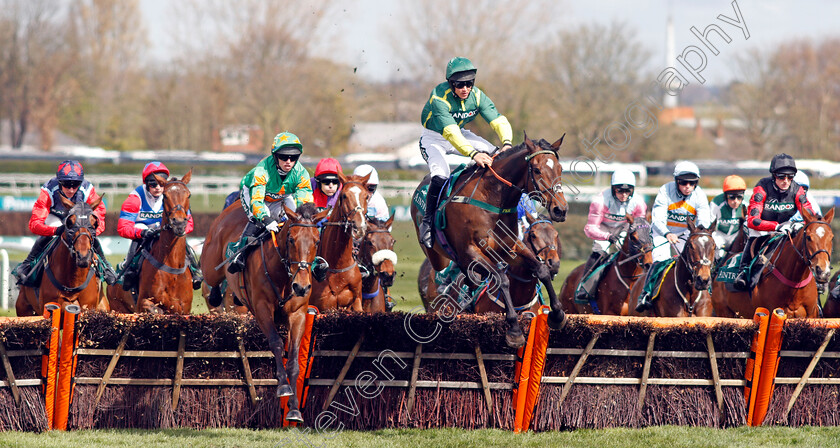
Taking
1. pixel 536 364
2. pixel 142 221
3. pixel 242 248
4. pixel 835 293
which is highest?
pixel 142 221

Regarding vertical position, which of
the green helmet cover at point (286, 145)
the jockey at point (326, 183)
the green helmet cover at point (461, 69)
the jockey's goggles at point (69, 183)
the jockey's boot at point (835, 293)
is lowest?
the jockey's boot at point (835, 293)

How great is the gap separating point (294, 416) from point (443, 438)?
3.63 ft

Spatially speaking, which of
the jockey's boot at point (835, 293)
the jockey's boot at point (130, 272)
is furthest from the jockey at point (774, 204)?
the jockey's boot at point (130, 272)

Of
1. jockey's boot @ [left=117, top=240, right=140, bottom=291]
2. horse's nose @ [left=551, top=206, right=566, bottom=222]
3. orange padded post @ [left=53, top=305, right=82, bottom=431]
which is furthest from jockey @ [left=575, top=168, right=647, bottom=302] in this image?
orange padded post @ [left=53, top=305, right=82, bottom=431]

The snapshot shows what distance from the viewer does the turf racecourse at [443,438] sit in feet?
21.9

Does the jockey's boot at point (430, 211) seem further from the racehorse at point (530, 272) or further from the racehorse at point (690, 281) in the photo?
the racehorse at point (690, 281)

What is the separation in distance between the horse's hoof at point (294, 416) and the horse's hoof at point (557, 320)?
6.48 feet

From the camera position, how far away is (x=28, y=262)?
9078 mm

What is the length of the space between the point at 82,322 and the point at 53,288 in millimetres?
1879

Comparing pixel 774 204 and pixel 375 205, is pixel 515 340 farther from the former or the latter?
pixel 774 204

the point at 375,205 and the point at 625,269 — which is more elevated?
the point at 375,205

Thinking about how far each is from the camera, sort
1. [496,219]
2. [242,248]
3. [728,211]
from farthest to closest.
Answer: [728,211]
[242,248]
[496,219]

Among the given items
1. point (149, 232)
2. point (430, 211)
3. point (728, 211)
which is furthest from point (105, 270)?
point (728, 211)

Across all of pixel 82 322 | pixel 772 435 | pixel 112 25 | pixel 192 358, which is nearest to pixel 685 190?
pixel 772 435
